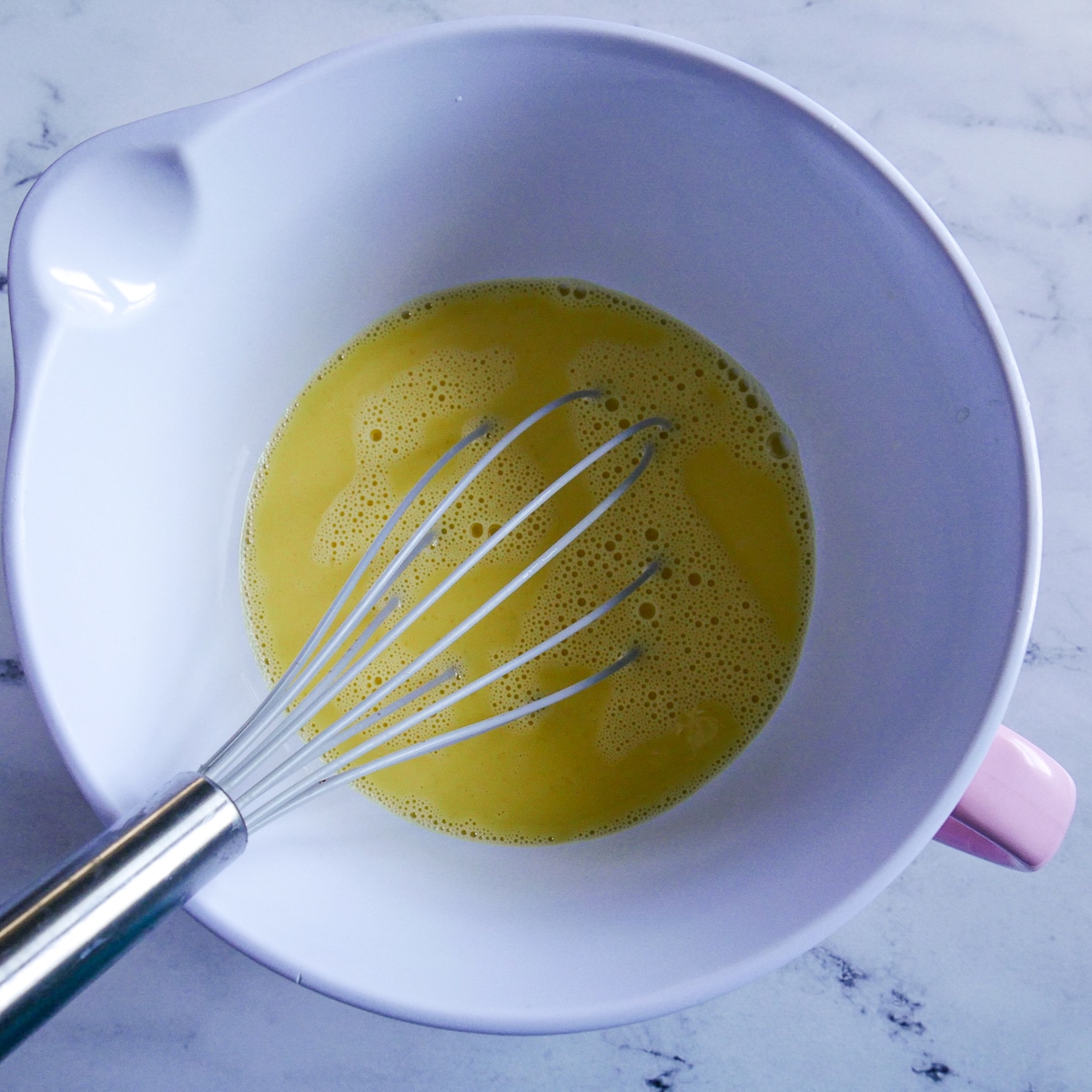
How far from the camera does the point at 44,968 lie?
417 mm

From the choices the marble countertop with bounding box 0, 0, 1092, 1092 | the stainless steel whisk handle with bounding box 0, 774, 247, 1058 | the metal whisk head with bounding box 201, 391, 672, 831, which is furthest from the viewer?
the marble countertop with bounding box 0, 0, 1092, 1092

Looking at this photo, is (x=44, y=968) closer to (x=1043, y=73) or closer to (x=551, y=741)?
(x=551, y=741)

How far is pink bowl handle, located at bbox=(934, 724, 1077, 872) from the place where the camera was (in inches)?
20.0

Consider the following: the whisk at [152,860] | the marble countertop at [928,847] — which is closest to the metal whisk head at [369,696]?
the whisk at [152,860]

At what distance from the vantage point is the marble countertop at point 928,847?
65cm

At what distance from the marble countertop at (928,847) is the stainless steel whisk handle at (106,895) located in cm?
21

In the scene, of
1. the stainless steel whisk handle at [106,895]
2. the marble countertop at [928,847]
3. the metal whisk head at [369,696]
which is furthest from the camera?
the marble countertop at [928,847]

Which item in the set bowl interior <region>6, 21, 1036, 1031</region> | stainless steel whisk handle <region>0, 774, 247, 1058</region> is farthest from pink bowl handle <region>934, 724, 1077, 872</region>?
stainless steel whisk handle <region>0, 774, 247, 1058</region>

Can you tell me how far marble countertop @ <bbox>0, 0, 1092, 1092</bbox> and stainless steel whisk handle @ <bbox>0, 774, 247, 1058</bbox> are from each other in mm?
211

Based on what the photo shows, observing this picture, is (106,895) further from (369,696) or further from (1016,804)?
(1016,804)

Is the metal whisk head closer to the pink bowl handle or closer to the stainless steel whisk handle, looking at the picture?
the stainless steel whisk handle

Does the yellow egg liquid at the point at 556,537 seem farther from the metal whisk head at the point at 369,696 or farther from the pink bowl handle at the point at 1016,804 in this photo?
the pink bowl handle at the point at 1016,804

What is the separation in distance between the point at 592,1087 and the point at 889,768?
1.00 ft

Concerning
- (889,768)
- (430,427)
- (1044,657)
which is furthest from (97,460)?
(1044,657)
